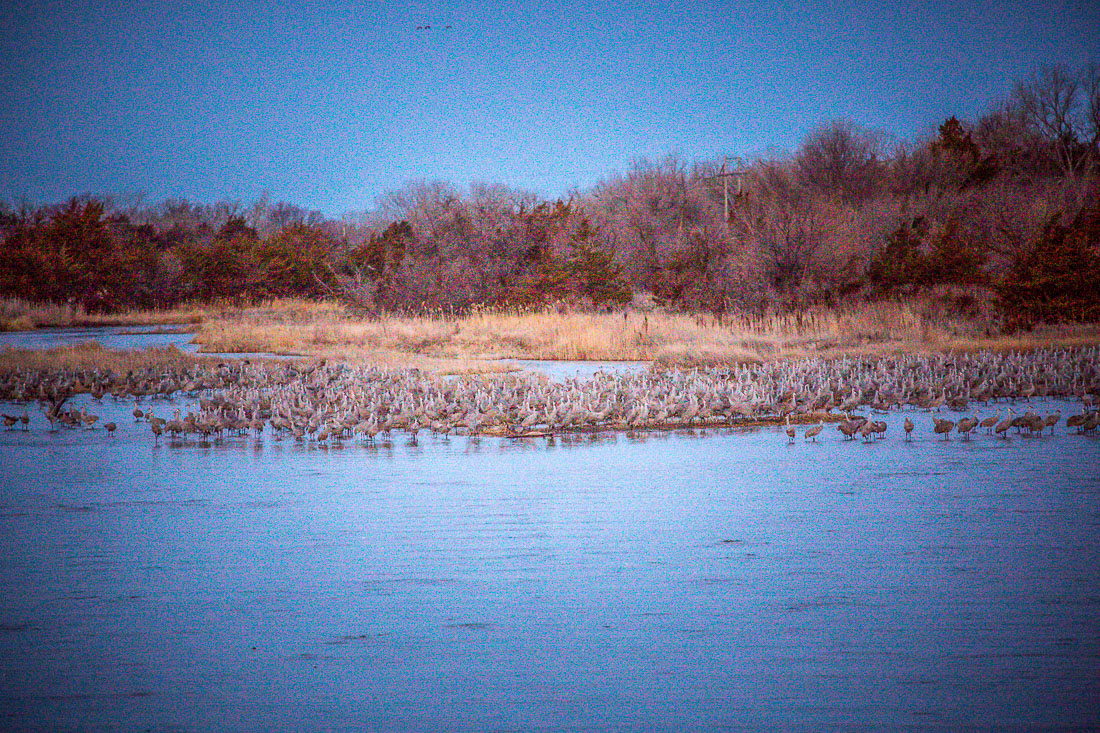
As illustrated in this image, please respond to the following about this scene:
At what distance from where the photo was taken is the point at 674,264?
2902cm

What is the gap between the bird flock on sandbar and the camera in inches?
452

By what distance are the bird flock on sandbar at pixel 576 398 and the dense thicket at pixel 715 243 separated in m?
7.48

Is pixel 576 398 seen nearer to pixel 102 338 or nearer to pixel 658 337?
pixel 658 337

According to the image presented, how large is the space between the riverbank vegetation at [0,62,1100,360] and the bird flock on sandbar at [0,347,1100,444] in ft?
16.5

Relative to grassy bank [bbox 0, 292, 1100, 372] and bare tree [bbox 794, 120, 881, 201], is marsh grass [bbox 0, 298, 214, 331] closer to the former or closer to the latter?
grassy bank [bbox 0, 292, 1100, 372]

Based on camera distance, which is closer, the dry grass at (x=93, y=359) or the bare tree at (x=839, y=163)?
the dry grass at (x=93, y=359)

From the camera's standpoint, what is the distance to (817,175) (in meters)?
42.6

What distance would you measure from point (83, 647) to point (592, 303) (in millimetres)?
25481

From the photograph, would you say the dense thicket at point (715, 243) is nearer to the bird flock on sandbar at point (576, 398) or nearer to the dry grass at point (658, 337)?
the dry grass at point (658, 337)

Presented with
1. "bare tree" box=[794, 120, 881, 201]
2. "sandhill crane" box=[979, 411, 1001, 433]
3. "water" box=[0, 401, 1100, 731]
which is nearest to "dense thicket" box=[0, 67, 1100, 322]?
"bare tree" box=[794, 120, 881, 201]

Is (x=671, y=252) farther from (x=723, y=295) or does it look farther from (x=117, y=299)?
(x=117, y=299)

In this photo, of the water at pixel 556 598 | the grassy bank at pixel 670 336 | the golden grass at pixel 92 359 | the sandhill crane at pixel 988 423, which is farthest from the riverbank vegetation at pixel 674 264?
the water at pixel 556 598

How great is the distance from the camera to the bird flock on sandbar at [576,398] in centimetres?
1147

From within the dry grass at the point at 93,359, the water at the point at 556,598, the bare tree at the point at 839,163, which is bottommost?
the water at the point at 556,598
